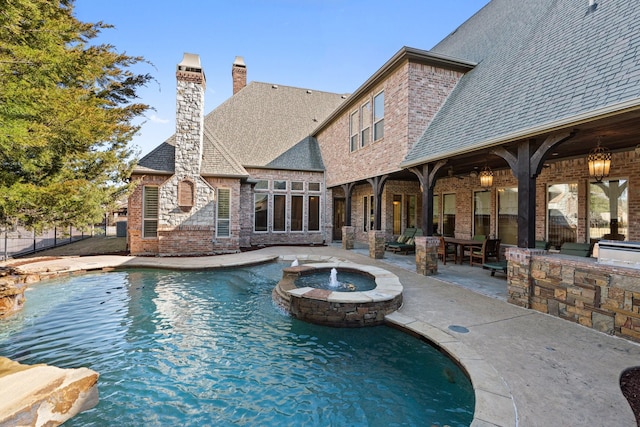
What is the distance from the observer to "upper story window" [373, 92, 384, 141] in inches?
405

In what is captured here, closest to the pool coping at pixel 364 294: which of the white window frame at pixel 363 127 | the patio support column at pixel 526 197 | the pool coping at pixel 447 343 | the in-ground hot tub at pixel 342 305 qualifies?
the in-ground hot tub at pixel 342 305

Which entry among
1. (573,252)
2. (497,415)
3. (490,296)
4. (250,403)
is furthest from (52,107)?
(573,252)

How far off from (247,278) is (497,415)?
22.9 feet

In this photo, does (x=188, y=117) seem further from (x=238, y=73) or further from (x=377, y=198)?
(x=238, y=73)

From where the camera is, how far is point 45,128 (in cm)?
636

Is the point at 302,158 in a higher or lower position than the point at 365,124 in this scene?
lower

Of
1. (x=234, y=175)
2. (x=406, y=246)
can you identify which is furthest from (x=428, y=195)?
(x=234, y=175)

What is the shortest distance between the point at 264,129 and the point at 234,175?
572 centimetres

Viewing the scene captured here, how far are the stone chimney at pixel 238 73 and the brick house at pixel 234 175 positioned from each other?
0.22 ft

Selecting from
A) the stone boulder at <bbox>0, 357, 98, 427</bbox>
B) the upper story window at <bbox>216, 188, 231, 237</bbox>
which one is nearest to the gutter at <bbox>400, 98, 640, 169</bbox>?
the stone boulder at <bbox>0, 357, 98, 427</bbox>

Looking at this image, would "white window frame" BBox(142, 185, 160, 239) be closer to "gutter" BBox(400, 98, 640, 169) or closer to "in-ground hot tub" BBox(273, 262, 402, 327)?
"in-ground hot tub" BBox(273, 262, 402, 327)

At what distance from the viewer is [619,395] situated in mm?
2689

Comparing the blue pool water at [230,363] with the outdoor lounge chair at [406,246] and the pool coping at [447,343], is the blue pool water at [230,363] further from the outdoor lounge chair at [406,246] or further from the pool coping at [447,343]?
the outdoor lounge chair at [406,246]

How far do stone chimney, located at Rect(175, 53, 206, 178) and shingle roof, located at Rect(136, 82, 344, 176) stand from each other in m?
0.76
